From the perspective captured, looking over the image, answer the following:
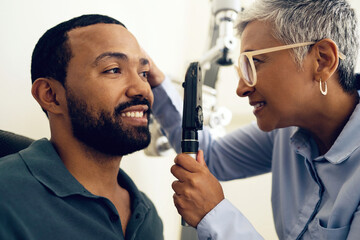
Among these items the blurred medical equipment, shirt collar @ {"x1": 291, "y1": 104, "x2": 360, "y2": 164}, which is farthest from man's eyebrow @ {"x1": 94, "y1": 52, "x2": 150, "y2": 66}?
shirt collar @ {"x1": 291, "y1": 104, "x2": 360, "y2": 164}

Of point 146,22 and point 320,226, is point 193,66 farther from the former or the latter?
point 146,22

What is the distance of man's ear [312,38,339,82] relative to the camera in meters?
0.98

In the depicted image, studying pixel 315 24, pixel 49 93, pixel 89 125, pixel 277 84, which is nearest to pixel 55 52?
pixel 49 93

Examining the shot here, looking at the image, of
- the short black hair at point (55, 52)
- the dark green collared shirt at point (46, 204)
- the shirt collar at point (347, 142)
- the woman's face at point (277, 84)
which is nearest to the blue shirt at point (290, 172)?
the shirt collar at point (347, 142)

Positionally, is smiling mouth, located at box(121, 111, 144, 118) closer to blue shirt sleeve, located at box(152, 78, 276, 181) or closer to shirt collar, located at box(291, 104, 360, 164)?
blue shirt sleeve, located at box(152, 78, 276, 181)

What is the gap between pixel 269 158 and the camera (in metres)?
1.45

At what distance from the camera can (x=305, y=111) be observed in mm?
1052

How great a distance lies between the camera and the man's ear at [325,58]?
3.20 feet

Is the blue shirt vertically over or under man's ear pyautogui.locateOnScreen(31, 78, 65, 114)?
under

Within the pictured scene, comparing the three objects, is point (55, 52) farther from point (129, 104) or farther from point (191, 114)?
point (191, 114)

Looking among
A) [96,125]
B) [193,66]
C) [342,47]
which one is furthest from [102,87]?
[342,47]

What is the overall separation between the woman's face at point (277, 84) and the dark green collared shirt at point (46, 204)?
569mm

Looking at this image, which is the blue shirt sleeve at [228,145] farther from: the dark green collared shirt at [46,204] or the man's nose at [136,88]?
the dark green collared shirt at [46,204]

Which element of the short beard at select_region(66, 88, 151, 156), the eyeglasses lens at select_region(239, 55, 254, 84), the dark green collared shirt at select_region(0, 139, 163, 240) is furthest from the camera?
the eyeglasses lens at select_region(239, 55, 254, 84)
